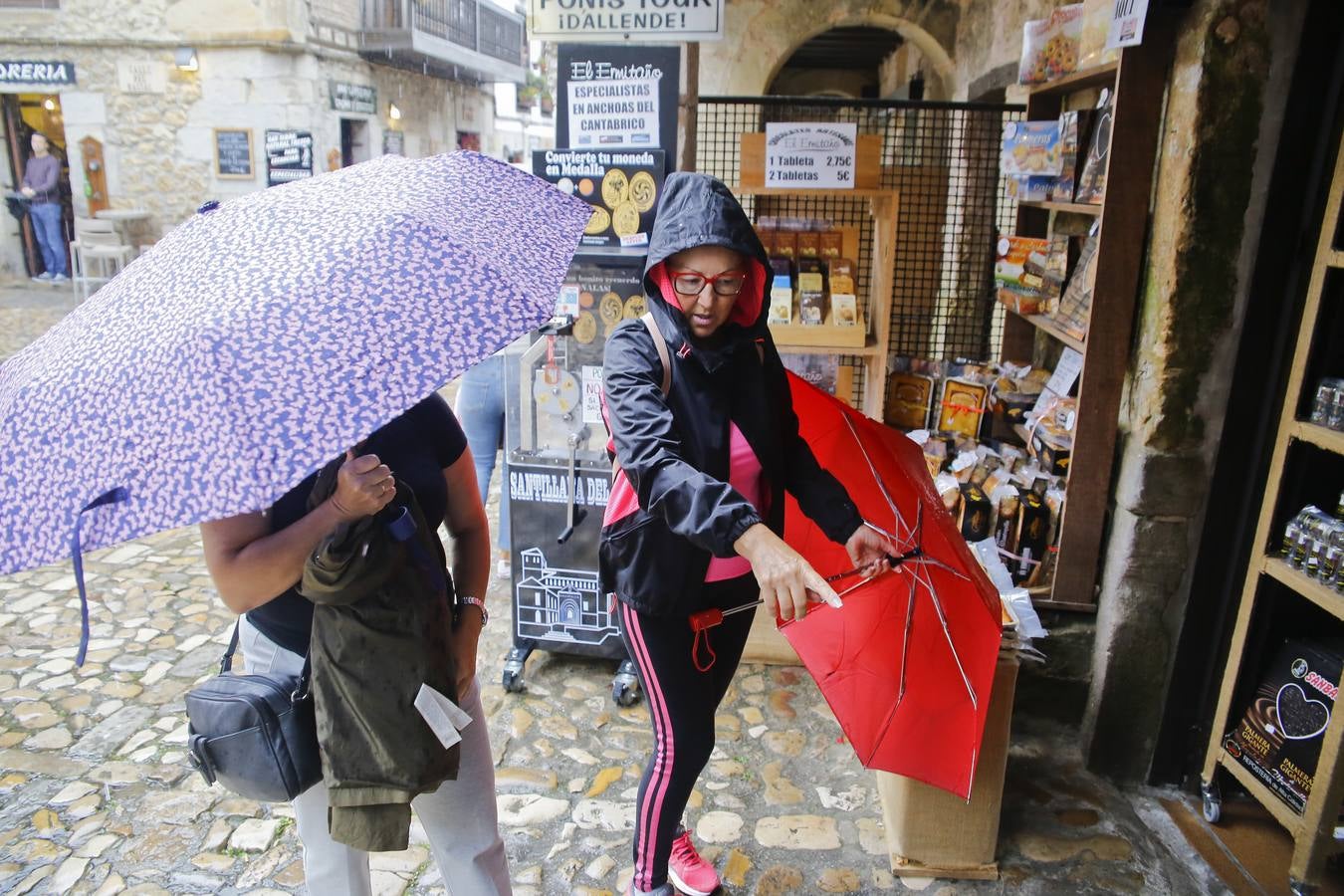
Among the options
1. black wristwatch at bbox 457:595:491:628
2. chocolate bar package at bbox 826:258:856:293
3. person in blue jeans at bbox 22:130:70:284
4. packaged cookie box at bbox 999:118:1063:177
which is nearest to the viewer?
black wristwatch at bbox 457:595:491:628

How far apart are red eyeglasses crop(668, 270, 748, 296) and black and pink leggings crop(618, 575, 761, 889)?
0.74 metres

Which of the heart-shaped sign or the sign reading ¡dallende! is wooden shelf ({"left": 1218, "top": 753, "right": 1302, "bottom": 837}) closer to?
the heart-shaped sign

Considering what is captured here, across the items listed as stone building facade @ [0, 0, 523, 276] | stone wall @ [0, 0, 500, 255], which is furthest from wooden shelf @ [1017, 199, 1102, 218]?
stone wall @ [0, 0, 500, 255]

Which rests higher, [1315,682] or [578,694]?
[1315,682]

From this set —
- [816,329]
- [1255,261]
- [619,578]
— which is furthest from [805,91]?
[619,578]

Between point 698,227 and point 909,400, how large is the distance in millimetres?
2744

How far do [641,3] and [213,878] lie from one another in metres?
3.47

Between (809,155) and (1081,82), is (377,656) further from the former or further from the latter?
(1081,82)

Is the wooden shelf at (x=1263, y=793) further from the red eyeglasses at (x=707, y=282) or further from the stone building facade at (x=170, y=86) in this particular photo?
the stone building facade at (x=170, y=86)

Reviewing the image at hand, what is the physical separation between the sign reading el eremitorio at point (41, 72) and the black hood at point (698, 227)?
1714 cm

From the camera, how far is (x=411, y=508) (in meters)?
1.76

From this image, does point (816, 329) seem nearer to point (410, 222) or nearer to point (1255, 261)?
point (1255, 261)

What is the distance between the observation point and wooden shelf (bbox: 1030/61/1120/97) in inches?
135

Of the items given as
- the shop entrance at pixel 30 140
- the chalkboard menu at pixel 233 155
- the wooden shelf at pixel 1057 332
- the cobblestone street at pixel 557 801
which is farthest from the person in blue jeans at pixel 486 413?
the shop entrance at pixel 30 140
